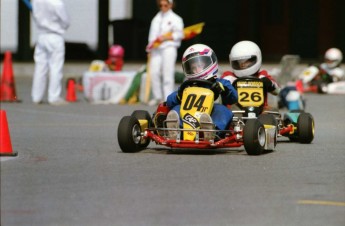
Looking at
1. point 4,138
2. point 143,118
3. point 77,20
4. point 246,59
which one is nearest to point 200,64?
point 143,118

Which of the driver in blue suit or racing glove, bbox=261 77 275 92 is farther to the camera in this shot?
racing glove, bbox=261 77 275 92

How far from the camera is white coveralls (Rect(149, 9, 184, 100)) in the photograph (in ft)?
64.6

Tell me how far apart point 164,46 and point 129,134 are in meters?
7.60

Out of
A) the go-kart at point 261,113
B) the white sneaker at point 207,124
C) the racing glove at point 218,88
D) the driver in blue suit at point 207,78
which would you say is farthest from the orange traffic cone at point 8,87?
the white sneaker at point 207,124

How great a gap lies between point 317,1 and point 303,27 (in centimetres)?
78

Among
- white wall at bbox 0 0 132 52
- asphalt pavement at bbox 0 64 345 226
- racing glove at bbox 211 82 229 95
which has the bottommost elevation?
asphalt pavement at bbox 0 64 345 226

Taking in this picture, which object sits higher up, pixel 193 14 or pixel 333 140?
pixel 193 14

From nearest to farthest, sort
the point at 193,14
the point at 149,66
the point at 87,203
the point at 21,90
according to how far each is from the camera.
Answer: the point at 87,203 < the point at 149,66 < the point at 21,90 < the point at 193,14

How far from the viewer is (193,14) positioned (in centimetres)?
3156

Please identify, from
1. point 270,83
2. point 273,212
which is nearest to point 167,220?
point 273,212

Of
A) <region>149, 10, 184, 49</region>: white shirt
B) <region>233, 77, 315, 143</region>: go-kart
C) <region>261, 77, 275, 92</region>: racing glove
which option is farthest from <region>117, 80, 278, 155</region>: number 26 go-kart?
<region>149, 10, 184, 49</region>: white shirt

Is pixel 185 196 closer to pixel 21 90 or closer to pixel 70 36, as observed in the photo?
pixel 21 90

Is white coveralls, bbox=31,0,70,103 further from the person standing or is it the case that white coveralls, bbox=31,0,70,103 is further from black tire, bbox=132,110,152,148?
black tire, bbox=132,110,152,148

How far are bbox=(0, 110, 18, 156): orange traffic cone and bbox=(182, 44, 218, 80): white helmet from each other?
1.94 meters
